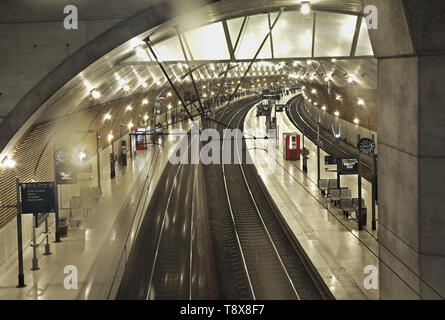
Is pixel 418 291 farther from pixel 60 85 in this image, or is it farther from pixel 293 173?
pixel 293 173

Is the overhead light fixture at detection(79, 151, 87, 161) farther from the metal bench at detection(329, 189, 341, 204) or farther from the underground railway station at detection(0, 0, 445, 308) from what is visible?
the metal bench at detection(329, 189, 341, 204)

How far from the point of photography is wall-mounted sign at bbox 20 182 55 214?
16.4m

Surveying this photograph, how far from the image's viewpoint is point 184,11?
13.1m

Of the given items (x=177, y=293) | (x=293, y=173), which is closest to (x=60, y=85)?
(x=177, y=293)

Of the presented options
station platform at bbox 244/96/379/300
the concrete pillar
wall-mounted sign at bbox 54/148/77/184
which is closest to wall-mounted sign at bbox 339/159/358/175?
station platform at bbox 244/96/379/300

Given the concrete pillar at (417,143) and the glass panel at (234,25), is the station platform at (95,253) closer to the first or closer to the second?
the concrete pillar at (417,143)

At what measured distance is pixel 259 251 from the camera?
21.4m

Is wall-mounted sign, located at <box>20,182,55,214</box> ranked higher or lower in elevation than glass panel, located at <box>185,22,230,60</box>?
lower

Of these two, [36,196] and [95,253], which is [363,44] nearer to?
[95,253]

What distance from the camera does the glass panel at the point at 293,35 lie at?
19.9 meters

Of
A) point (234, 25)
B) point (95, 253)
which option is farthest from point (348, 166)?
point (95, 253)

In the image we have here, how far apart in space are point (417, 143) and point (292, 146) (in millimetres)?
27539

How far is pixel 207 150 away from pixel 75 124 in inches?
868

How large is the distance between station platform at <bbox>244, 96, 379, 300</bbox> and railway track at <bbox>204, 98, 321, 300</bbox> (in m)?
0.56
